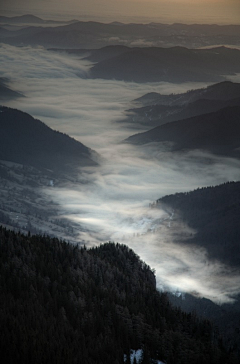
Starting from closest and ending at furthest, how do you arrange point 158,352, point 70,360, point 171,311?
point 70,360 → point 158,352 → point 171,311

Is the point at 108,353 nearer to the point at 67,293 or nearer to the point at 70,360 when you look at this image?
the point at 70,360

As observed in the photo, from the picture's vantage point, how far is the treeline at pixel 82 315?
82.2m

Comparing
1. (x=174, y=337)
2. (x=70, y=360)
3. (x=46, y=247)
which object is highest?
(x=46, y=247)

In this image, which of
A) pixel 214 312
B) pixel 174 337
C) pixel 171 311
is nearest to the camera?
pixel 174 337

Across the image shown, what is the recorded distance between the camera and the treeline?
270 ft

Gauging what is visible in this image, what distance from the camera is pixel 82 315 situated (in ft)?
320

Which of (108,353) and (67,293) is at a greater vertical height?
(67,293)

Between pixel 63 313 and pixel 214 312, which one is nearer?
pixel 63 313

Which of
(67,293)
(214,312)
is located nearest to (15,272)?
(67,293)

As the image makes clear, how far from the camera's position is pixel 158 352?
9200 centimetres

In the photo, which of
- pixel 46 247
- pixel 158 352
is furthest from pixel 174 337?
pixel 46 247

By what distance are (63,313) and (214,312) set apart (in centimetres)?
10420

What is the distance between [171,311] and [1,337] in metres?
48.3

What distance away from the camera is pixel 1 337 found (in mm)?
79250
